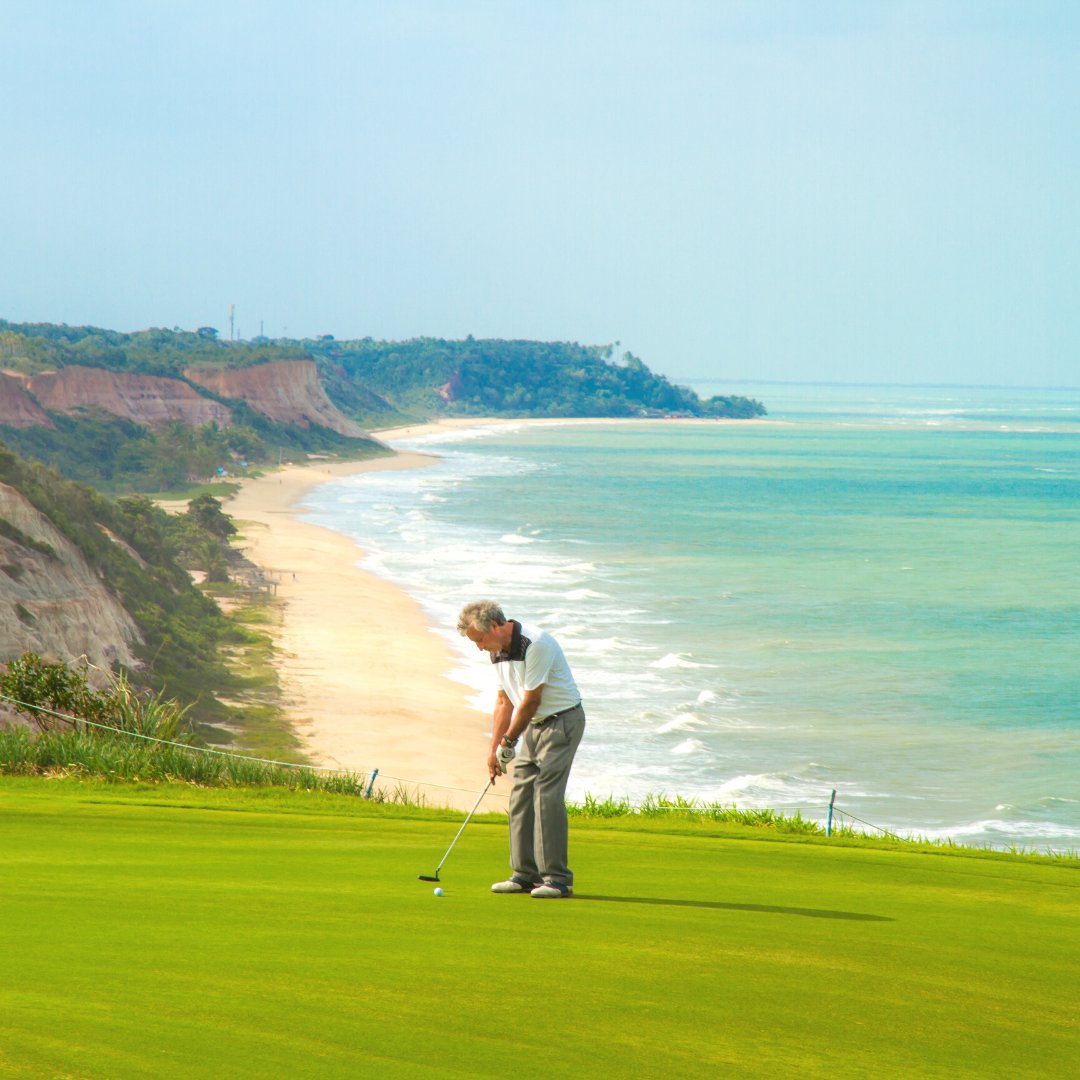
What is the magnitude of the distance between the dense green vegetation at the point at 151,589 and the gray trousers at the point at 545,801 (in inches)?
777

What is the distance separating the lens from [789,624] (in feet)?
148

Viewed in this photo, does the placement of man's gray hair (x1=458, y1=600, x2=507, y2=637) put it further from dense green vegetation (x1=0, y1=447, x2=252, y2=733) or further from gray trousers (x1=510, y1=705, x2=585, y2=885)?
dense green vegetation (x1=0, y1=447, x2=252, y2=733)

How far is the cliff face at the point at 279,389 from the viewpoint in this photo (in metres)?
124

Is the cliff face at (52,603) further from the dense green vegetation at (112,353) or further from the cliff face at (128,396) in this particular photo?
the dense green vegetation at (112,353)

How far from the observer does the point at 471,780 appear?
24141 mm

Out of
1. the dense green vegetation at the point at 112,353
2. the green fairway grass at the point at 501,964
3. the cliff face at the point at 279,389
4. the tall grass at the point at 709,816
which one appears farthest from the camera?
the cliff face at the point at 279,389

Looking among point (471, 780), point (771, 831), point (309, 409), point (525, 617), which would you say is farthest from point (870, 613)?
point (309, 409)

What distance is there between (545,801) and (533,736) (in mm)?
366

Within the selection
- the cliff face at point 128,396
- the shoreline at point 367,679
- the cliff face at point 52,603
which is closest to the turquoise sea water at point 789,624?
the shoreline at point 367,679

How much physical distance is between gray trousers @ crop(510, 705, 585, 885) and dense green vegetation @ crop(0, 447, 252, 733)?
19724 mm

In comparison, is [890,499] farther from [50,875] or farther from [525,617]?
[50,875]

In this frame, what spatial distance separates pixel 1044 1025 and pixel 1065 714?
30872 mm

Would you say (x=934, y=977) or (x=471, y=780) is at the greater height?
(x=934, y=977)

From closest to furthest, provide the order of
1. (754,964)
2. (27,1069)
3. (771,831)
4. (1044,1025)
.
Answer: (27,1069), (1044,1025), (754,964), (771,831)
